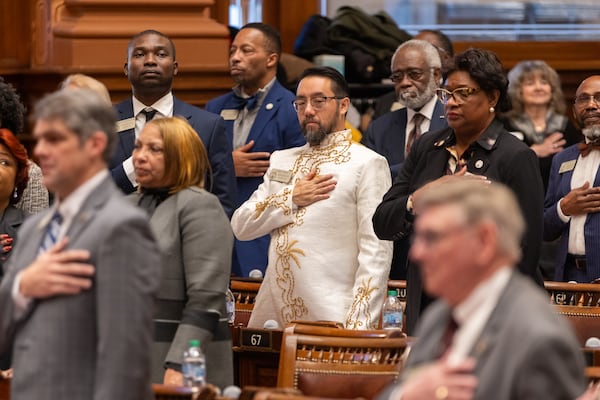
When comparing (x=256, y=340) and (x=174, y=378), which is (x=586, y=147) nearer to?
(x=256, y=340)

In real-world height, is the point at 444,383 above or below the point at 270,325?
above

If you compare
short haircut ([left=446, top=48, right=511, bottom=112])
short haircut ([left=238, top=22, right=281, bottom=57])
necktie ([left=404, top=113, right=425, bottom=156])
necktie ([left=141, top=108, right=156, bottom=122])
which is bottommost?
necktie ([left=404, top=113, right=425, bottom=156])

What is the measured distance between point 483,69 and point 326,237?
2.96 ft

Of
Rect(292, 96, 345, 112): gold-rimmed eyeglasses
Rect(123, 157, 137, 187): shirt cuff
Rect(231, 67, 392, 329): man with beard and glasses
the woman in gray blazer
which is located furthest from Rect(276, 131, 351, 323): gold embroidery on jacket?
the woman in gray blazer

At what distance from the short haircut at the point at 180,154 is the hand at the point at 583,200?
2.31 meters

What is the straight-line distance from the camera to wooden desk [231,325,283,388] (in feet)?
15.1

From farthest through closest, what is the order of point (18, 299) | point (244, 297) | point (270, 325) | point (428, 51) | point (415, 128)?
point (428, 51) < point (415, 128) < point (244, 297) < point (270, 325) < point (18, 299)

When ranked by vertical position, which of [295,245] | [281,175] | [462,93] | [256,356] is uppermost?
[462,93]

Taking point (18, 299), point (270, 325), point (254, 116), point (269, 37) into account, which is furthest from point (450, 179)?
point (269, 37)

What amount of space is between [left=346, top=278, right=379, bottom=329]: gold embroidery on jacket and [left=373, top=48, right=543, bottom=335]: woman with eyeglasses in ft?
0.98

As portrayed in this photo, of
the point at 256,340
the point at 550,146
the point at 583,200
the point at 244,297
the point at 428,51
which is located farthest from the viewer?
the point at 550,146

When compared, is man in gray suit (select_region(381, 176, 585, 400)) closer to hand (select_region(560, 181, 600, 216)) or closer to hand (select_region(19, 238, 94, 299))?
hand (select_region(19, 238, 94, 299))

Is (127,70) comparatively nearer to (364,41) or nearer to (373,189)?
(373,189)

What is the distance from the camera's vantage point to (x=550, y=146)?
6828 mm
